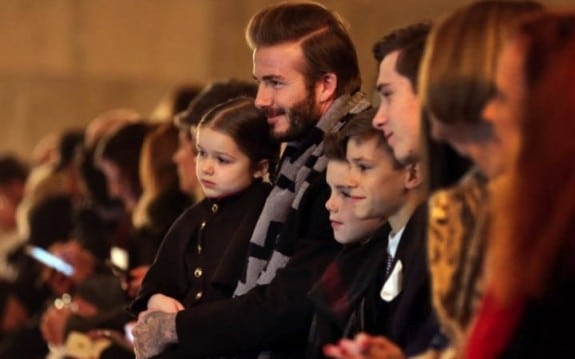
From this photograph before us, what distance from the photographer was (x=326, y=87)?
5164mm

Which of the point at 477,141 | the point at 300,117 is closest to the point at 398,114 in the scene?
the point at 477,141

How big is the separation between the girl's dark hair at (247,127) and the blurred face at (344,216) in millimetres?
688

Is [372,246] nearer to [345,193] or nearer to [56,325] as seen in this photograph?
[345,193]

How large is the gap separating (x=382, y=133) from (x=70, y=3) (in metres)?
8.66

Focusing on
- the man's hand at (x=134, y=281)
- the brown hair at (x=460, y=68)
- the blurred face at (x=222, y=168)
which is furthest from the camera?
the man's hand at (x=134, y=281)

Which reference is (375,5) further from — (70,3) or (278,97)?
(278,97)

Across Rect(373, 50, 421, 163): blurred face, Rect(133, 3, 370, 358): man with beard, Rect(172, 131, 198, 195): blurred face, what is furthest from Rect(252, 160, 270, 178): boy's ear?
Rect(172, 131, 198, 195): blurred face

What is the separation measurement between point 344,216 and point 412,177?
21 cm

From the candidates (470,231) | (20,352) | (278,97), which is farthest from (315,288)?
(20,352)

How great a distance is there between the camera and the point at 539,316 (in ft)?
10.7

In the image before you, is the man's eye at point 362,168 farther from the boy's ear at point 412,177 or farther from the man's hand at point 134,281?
the man's hand at point 134,281

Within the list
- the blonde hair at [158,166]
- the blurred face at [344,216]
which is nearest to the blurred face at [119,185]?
the blonde hair at [158,166]

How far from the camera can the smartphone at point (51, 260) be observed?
8141mm

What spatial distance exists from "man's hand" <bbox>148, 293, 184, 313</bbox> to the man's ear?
727 mm
